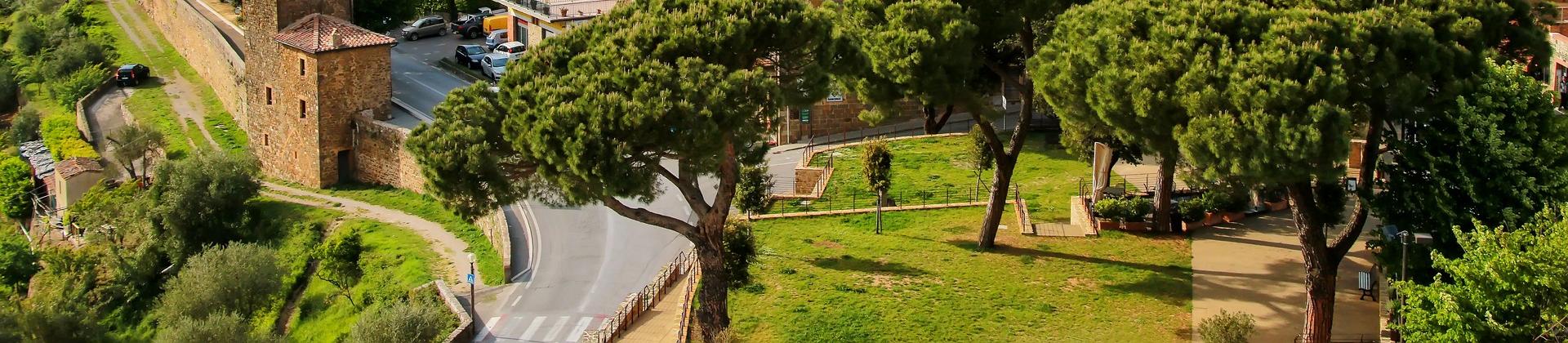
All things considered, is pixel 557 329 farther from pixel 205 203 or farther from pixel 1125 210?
pixel 205 203

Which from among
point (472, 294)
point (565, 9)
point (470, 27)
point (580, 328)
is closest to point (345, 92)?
point (565, 9)

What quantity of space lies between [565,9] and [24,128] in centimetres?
2488

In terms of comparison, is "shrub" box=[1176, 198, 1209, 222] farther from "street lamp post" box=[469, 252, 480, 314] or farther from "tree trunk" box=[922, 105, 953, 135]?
"street lamp post" box=[469, 252, 480, 314]

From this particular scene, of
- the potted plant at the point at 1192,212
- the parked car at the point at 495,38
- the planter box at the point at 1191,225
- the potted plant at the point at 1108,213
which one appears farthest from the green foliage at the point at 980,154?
the parked car at the point at 495,38

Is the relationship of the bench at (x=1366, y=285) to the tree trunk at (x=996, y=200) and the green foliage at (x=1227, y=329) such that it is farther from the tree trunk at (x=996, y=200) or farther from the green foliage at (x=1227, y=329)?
the tree trunk at (x=996, y=200)

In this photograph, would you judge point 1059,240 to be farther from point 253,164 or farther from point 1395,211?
point 253,164

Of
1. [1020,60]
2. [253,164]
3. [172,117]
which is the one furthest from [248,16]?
[1020,60]

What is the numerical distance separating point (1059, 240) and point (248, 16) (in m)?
26.8

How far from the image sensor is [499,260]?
36375 mm

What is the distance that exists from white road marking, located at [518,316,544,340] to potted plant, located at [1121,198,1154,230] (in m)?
11.2

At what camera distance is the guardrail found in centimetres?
2780

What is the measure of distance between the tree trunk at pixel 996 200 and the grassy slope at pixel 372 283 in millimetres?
12468

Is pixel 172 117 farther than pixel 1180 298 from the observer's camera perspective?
Yes

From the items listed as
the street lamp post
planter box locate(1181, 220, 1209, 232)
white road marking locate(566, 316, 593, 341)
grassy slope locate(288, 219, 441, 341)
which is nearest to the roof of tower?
grassy slope locate(288, 219, 441, 341)
